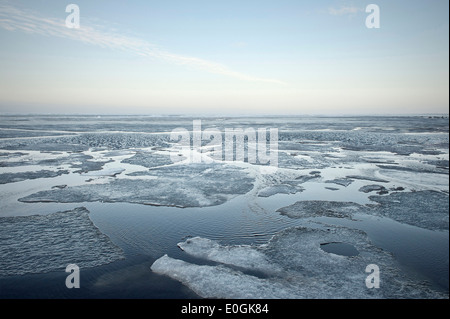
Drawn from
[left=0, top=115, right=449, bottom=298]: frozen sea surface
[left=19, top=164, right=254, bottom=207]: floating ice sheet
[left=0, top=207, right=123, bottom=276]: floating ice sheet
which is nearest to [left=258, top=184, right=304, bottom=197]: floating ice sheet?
[left=0, top=115, right=449, bottom=298]: frozen sea surface

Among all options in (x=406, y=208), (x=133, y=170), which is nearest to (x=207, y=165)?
(x=133, y=170)

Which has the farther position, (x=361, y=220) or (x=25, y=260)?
(x=361, y=220)

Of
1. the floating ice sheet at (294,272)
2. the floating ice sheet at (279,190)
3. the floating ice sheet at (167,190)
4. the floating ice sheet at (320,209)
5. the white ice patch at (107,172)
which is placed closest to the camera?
the floating ice sheet at (294,272)

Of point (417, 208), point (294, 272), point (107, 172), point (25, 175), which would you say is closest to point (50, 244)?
point (294, 272)

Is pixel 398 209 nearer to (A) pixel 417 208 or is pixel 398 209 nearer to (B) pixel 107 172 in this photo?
(A) pixel 417 208

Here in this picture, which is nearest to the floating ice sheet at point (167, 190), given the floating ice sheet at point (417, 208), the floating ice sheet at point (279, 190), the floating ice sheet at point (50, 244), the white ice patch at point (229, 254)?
the floating ice sheet at point (279, 190)

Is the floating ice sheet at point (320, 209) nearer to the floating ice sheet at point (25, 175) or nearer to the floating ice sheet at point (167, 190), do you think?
the floating ice sheet at point (167, 190)
